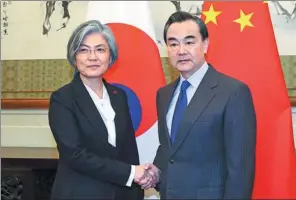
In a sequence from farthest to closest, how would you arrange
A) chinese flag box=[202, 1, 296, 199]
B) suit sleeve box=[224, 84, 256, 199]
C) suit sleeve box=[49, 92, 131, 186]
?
chinese flag box=[202, 1, 296, 199] < suit sleeve box=[49, 92, 131, 186] < suit sleeve box=[224, 84, 256, 199]

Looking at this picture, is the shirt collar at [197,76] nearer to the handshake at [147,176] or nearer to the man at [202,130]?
the man at [202,130]

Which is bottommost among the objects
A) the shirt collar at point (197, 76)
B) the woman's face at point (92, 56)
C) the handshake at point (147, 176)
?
the handshake at point (147, 176)

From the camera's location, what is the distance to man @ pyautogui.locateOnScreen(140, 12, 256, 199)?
5.31 ft

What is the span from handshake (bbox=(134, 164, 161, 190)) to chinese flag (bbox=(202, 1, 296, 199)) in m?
0.54

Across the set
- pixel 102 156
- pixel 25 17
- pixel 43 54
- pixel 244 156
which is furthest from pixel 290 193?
pixel 25 17

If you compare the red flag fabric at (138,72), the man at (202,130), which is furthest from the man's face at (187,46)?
the red flag fabric at (138,72)

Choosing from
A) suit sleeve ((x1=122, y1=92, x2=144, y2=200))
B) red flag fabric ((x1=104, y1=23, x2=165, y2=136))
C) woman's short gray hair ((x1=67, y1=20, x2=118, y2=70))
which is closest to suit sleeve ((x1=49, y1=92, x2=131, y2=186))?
suit sleeve ((x1=122, y1=92, x2=144, y2=200))

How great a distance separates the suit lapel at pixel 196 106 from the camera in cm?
168

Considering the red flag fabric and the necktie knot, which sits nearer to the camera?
the necktie knot

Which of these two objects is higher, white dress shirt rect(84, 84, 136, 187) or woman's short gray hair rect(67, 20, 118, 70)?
woman's short gray hair rect(67, 20, 118, 70)

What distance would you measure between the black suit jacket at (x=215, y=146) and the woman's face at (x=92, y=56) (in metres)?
0.44

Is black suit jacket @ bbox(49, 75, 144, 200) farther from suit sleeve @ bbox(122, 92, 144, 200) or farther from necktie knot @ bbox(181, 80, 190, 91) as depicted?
necktie knot @ bbox(181, 80, 190, 91)

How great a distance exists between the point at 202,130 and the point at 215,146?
0.27 ft

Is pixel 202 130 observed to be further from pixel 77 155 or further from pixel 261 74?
pixel 261 74
